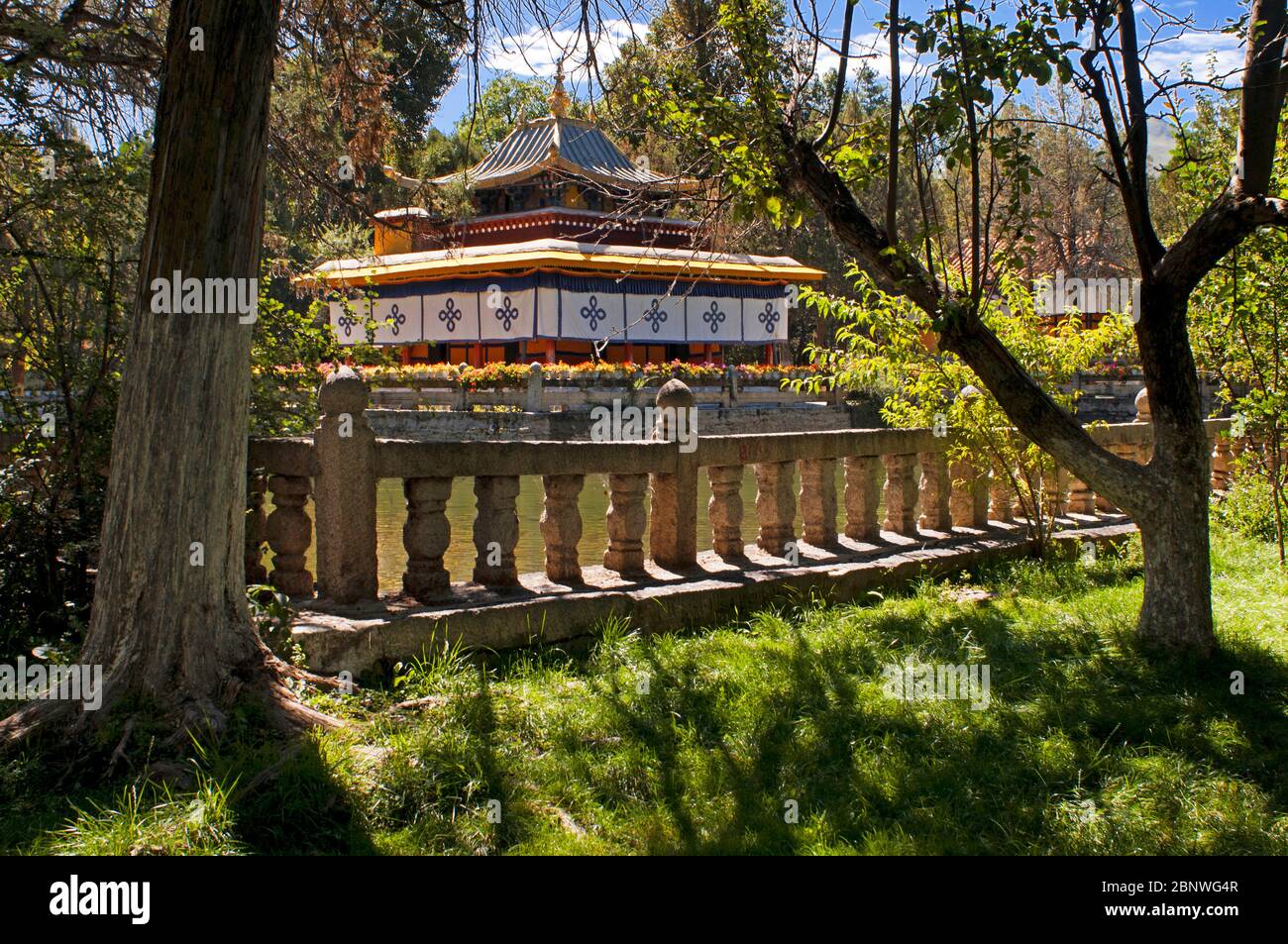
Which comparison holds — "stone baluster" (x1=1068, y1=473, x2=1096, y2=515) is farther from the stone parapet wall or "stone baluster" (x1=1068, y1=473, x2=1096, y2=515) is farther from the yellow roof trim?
the yellow roof trim

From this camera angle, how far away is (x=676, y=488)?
625 centimetres

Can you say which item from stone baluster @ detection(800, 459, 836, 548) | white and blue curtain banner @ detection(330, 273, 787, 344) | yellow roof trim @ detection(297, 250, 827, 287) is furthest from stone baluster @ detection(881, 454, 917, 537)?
white and blue curtain banner @ detection(330, 273, 787, 344)

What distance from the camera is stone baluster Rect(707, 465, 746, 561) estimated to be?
656cm

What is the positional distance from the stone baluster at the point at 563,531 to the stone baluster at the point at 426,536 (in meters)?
0.65

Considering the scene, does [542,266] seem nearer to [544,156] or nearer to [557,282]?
[557,282]

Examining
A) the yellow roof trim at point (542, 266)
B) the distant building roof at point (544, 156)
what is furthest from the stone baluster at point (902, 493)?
the distant building roof at point (544, 156)

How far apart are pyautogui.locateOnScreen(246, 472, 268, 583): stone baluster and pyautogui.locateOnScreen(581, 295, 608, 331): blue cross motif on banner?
25.3 m

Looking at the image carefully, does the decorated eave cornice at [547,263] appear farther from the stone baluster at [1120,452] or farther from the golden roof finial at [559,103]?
the stone baluster at [1120,452]

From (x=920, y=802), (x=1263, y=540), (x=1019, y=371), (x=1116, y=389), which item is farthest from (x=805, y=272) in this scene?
(x=920, y=802)

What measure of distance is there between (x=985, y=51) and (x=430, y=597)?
11.5 feet

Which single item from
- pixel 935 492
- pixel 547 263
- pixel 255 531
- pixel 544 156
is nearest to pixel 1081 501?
pixel 935 492

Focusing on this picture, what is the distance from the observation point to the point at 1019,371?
5406 mm
